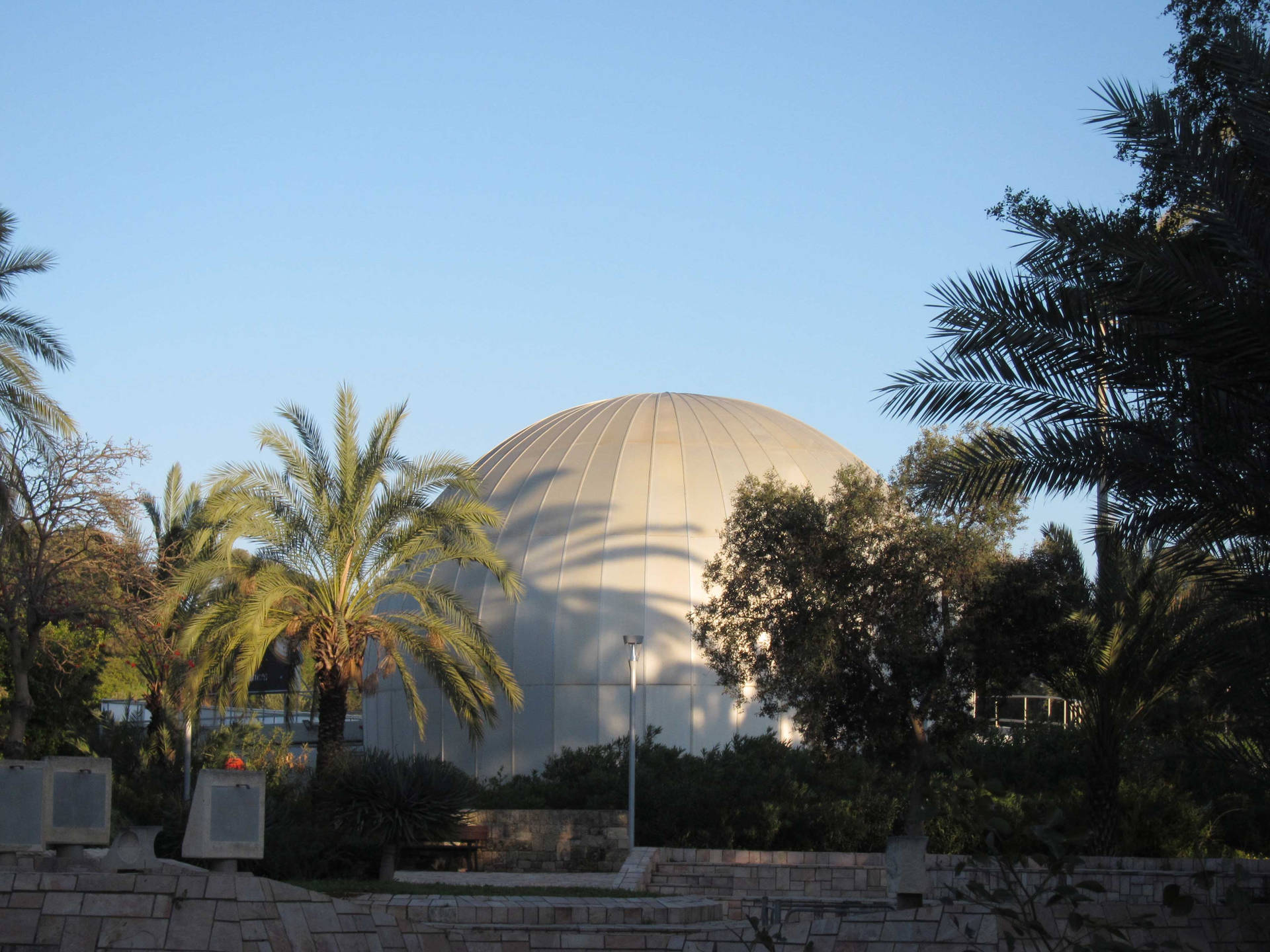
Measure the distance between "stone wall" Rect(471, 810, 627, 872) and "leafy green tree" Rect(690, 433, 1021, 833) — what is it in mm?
4306

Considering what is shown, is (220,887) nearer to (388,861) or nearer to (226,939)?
(226,939)

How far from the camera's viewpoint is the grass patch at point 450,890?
14.9 metres

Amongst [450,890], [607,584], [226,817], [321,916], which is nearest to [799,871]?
[450,890]

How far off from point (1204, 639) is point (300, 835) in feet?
41.4

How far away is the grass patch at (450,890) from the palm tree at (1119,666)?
7.45 m

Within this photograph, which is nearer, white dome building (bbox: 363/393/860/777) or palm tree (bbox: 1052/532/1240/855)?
palm tree (bbox: 1052/532/1240/855)

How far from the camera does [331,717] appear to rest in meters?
22.9

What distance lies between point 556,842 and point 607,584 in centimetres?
916

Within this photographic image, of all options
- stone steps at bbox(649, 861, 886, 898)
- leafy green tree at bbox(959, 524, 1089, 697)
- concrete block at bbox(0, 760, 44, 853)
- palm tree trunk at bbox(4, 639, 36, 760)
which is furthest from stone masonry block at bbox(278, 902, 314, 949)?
palm tree trunk at bbox(4, 639, 36, 760)

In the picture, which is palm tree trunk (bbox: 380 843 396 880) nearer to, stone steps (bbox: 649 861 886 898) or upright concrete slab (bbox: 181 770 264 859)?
Answer: stone steps (bbox: 649 861 886 898)

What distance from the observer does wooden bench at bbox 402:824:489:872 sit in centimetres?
2122

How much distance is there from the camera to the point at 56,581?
864 inches

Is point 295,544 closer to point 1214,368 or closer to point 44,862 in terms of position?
point 44,862

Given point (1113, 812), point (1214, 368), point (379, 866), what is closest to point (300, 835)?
point (379, 866)
